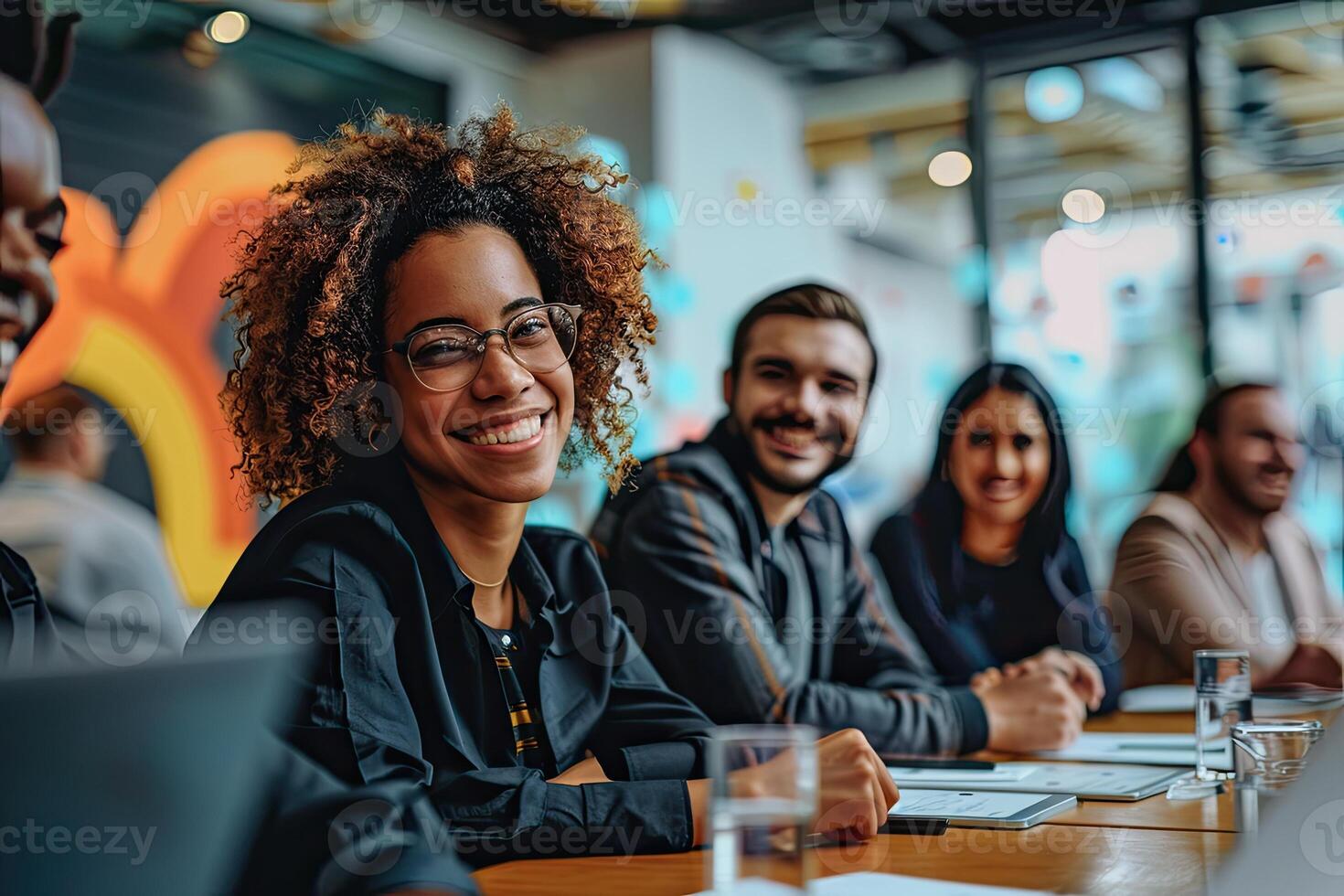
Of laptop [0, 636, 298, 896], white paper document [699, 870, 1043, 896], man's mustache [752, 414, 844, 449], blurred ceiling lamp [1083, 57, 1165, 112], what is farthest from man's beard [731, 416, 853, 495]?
blurred ceiling lamp [1083, 57, 1165, 112]

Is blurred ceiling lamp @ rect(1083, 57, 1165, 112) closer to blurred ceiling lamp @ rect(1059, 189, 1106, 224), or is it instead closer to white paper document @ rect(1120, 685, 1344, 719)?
blurred ceiling lamp @ rect(1059, 189, 1106, 224)

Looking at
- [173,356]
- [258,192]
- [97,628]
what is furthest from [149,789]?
[258,192]

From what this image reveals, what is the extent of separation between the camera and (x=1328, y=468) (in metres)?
4.10

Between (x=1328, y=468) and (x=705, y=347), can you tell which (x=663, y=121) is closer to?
(x=705, y=347)

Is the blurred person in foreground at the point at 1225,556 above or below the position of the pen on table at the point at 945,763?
above

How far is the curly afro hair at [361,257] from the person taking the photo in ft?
5.06

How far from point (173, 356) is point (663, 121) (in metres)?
1.89

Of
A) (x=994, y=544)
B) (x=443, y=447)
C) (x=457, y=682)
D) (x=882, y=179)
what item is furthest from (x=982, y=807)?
(x=882, y=179)

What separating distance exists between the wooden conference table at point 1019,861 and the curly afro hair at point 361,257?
2.14 feet

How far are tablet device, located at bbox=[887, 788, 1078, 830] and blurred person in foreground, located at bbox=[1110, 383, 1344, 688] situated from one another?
1439 mm

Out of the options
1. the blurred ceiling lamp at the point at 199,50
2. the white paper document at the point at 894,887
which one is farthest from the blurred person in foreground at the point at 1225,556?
the blurred ceiling lamp at the point at 199,50

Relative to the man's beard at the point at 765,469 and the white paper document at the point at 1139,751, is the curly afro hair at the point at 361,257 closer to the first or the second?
the man's beard at the point at 765,469

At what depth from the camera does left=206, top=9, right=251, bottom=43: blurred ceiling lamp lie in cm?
334

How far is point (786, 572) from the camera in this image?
2.33 meters
